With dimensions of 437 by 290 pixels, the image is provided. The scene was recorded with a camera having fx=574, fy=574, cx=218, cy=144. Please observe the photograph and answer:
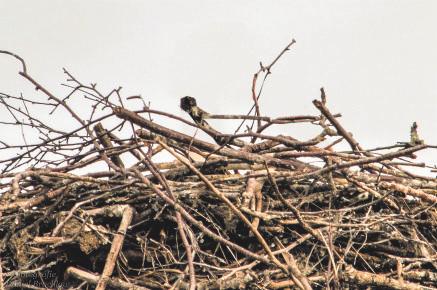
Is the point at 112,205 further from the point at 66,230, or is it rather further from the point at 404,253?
the point at 404,253

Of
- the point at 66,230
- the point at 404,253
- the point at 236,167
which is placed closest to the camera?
the point at 66,230

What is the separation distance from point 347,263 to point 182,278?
0.69 meters

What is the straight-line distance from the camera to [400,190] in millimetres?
2357

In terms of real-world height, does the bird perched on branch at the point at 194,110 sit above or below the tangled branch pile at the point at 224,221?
above

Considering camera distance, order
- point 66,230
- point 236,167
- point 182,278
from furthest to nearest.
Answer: point 236,167 → point 66,230 → point 182,278

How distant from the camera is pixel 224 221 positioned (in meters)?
2.19

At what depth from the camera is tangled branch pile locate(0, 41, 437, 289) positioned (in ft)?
6.85

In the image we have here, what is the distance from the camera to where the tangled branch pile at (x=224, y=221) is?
82.2 inches

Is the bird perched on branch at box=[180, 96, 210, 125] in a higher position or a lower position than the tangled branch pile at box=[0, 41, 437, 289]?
higher

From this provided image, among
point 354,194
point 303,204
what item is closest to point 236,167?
point 303,204

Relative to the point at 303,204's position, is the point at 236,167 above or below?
above

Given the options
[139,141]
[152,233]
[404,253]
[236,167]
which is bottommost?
[404,253]

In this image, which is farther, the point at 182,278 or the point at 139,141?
the point at 139,141

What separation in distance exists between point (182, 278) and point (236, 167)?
2.14 feet
